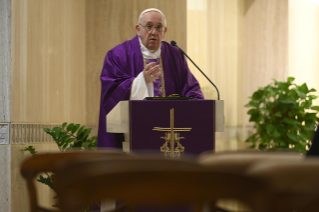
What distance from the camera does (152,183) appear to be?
0.76 m

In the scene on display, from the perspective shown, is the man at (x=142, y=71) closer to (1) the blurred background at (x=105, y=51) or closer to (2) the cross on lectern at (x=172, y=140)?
(2) the cross on lectern at (x=172, y=140)

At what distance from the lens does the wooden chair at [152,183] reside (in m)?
0.75

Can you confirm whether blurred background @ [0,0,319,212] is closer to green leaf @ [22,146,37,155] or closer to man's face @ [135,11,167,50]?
green leaf @ [22,146,37,155]

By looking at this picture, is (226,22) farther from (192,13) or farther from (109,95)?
(109,95)

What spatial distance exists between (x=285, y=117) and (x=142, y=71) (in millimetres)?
3338

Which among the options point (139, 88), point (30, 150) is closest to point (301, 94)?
point (139, 88)

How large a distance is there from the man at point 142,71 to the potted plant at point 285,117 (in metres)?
2.49

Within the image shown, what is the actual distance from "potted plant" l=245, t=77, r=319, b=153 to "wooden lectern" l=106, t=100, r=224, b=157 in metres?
3.35

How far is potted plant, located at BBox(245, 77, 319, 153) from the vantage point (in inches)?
253

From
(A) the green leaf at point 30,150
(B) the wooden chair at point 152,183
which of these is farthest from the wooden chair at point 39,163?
(A) the green leaf at point 30,150

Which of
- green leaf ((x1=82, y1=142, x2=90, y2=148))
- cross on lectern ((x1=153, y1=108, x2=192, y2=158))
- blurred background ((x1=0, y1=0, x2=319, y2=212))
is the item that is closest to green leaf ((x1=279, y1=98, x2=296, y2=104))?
blurred background ((x1=0, y1=0, x2=319, y2=212))

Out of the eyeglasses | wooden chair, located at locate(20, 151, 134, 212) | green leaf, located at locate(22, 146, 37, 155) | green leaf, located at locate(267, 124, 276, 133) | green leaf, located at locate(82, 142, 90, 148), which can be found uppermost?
the eyeglasses

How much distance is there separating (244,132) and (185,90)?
329cm

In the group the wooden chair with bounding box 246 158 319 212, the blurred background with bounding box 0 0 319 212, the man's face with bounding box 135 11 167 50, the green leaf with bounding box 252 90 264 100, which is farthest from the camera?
the green leaf with bounding box 252 90 264 100
